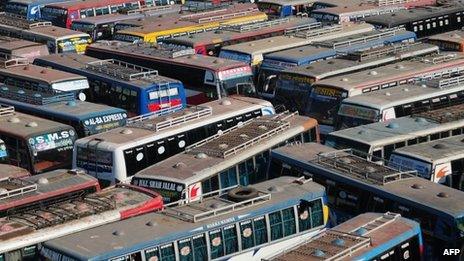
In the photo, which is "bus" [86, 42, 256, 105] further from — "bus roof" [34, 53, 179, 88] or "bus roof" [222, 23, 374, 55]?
"bus roof" [222, 23, 374, 55]

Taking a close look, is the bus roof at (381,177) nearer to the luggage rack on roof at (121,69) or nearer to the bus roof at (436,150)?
the bus roof at (436,150)

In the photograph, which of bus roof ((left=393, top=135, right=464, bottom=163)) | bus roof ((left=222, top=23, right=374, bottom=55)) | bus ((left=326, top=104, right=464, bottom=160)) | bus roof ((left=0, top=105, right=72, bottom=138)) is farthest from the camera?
bus roof ((left=222, top=23, right=374, bottom=55))

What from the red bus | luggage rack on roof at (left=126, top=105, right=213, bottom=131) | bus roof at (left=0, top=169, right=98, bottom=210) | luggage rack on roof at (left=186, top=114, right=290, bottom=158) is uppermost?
the red bus

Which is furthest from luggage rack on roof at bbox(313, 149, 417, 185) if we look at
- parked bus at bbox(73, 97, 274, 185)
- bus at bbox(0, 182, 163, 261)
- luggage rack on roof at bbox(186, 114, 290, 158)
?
parked bus at bbox(73, 97, 274, 185)

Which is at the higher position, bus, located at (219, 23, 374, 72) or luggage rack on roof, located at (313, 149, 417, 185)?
bus, located at (219, 23, 374, 72)

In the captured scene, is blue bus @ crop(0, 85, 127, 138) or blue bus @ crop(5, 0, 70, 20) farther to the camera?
blue bus @ crop(5, 0, 70, 20)

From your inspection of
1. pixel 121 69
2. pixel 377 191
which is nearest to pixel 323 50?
pixel 121 69

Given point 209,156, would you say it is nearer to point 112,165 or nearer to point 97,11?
point 112,165

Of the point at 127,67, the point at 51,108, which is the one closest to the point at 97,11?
the point at 127,67
